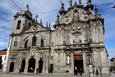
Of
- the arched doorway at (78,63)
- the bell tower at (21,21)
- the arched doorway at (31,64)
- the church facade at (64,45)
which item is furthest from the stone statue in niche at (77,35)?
the bell tower at (21,21)

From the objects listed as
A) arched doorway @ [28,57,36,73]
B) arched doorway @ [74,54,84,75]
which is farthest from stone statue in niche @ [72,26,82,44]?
arched doorway @ [28,57,36,73]

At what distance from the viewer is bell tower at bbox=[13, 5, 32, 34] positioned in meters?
35.4

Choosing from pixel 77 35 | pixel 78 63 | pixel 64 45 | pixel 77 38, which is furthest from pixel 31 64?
pixel 77 35

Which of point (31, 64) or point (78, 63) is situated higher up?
point (78, 63)

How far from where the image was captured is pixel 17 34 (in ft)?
114

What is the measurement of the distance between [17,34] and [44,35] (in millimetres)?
7990

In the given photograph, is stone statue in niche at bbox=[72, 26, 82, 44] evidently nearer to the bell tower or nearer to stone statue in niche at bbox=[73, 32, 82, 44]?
stone statue in niche at bbox=[73, 32, 82, 44]

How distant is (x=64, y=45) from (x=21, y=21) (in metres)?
14.7

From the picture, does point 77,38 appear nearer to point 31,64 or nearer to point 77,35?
point 77,35

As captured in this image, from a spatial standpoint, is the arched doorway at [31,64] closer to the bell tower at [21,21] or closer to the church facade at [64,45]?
the church facade at [64,45]

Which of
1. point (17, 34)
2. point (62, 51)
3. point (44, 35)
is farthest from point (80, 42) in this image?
point (17, 34)

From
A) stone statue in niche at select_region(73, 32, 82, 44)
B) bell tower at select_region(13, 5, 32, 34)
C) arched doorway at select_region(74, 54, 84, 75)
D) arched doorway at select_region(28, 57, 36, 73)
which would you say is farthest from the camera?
bell tower at select_region(13, 5, 32, 34)

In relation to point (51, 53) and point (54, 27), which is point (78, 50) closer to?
point (51, 53)

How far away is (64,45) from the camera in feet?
93.6
